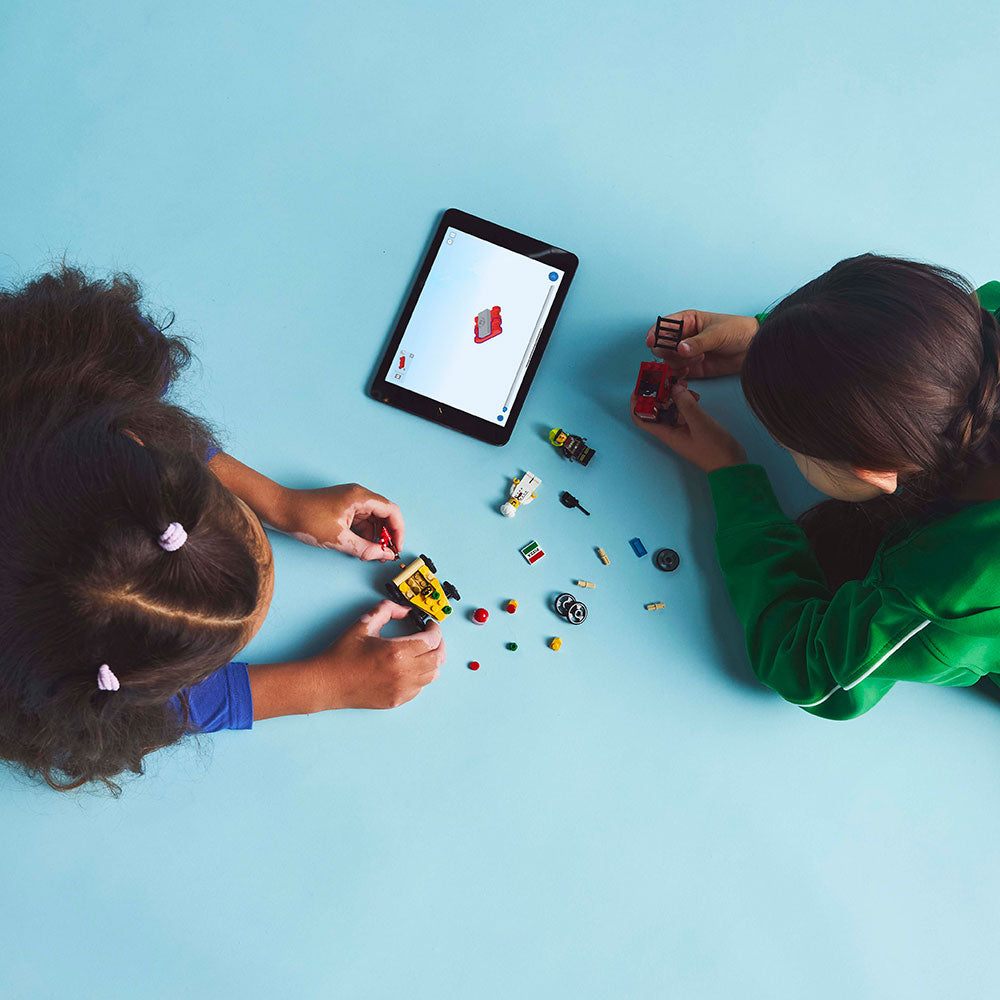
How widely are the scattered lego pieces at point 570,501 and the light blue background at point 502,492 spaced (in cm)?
1

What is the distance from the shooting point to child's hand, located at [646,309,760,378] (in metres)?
0.93

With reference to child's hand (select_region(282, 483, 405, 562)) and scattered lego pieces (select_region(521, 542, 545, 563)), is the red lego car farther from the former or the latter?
child's hand (select_region(282, 483, 405, 562))

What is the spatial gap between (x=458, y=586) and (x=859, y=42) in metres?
0.89

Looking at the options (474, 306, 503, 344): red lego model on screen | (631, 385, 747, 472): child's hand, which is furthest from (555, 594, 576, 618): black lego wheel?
(474, 306, 503, 344): red lego model on screen

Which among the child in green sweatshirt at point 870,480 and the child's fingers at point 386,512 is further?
the child's fingers at point 386,512

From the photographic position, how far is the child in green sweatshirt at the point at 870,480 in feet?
2.19

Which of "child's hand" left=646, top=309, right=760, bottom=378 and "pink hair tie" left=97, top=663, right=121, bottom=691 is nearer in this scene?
"pink hair tie" left=97, top=663, right=121, bottom=691

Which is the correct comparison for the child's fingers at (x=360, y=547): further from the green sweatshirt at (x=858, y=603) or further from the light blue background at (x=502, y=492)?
the green sweatshirt at (x=858, y=603)

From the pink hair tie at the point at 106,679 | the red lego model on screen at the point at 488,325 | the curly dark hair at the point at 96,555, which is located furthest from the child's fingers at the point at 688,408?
the pink hair tie at the point at 106,679

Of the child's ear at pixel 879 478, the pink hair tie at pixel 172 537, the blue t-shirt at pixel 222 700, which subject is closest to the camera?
the pink hair tie at pixel 172 537

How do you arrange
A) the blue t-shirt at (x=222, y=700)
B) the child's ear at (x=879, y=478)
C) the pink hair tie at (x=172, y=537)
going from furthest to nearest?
the blue t-shirt at (x=222, y=700)
the child's ear at (x=879, y=478)
the pink hair tie at (x=172, y=537)

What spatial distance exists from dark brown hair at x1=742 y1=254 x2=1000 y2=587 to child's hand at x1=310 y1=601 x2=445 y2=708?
0.45 metres

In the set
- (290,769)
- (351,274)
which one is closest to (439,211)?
(351,274)

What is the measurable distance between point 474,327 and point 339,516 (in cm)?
28
